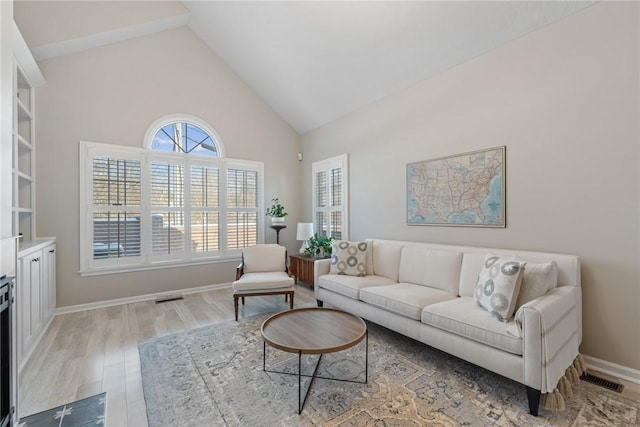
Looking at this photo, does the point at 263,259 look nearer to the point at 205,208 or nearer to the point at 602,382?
the point at 205,208

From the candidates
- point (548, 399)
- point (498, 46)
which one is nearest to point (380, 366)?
point (548, 399)

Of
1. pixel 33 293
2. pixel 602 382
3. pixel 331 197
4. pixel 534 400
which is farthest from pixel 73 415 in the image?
pixel 331 197

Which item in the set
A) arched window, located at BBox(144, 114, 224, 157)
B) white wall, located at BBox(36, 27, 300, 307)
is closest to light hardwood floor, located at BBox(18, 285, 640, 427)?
white wall, located at BBox(36, 27, 300, 307)

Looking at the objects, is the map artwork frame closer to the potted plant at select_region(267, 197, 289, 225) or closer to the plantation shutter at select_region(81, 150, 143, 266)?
the potted plant at select_region(267, 197, 289, 225)

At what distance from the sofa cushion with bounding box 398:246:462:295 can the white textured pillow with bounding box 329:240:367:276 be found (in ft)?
1.56

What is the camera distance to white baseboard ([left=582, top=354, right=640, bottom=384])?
2205mm

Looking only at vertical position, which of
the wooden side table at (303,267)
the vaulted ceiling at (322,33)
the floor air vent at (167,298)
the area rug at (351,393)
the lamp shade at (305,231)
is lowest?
the area rug at (351,393)

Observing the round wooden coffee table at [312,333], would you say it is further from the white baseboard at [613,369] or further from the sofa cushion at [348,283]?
the white baseboard at [613,369]

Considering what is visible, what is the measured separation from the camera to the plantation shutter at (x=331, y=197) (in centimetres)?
490

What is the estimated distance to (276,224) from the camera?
5.31 metres

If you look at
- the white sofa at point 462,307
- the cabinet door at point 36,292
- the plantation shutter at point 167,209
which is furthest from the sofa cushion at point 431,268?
the cabinet door at point 36,292

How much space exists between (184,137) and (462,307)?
4.62 m

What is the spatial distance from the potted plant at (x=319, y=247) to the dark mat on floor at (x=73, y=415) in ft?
10.8

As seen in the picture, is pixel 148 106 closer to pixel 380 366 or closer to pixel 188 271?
pixel 188 271
